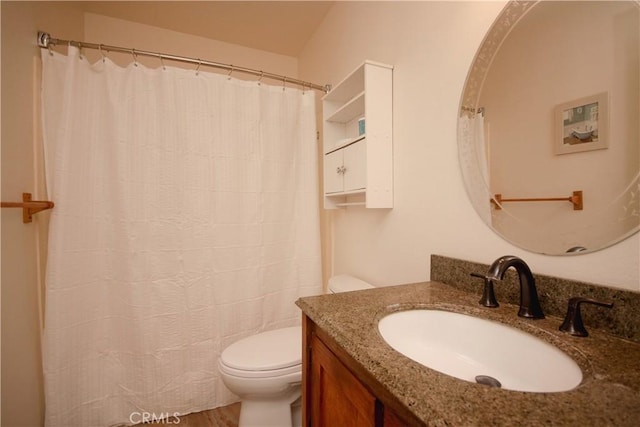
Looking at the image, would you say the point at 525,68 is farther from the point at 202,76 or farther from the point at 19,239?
the point at 19,239

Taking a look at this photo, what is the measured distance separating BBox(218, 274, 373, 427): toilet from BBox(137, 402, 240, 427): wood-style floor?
0.30 meters

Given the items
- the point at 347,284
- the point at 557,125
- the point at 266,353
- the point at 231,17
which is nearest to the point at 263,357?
the point at 266,353

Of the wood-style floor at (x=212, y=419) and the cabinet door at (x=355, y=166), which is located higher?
the cabinet door at (x=355, y=166)

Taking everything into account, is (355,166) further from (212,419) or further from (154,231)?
(212,419)

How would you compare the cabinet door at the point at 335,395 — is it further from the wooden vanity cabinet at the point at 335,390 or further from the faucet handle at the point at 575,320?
the faucet handle at the point at 575,320

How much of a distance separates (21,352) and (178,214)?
32.1 inches

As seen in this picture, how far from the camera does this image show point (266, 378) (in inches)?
44.7

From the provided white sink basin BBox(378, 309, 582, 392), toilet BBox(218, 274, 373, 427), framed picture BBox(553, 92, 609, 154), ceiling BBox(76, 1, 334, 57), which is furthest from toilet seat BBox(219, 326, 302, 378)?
ceiling BBox(76, 1, 334, 57)

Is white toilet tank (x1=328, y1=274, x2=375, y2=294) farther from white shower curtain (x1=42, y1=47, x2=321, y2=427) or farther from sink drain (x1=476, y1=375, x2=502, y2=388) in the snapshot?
sink drain (x1=476, y1=375, x2=502, y2=388)

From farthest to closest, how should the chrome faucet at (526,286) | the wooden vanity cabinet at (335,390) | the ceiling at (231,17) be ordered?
the ceiling at (231,17) < the chrome faucet at (526,286) < the wooden vanity cabinet at (335,390)

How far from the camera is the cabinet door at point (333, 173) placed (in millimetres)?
1481

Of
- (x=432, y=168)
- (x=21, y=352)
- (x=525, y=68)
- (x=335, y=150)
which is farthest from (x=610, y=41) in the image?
(x=21, y=352)

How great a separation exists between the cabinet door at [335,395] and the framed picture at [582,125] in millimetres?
744

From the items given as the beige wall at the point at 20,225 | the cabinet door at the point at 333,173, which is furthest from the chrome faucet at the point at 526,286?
the beige wall at the point at 20,225
